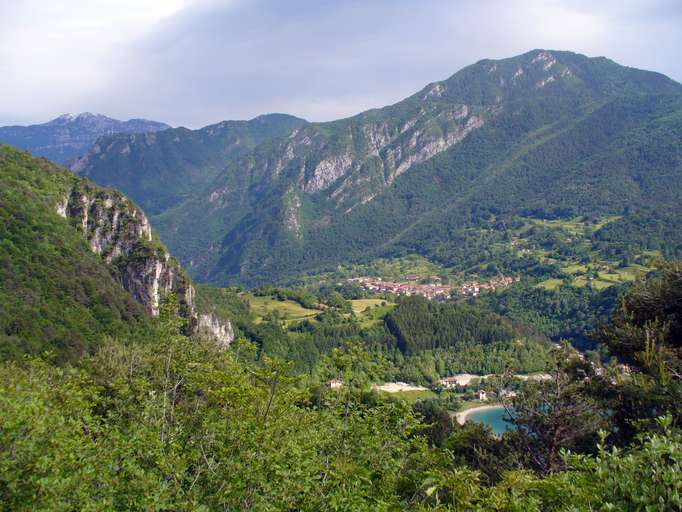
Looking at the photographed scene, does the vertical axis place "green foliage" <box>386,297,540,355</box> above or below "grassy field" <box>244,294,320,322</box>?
below

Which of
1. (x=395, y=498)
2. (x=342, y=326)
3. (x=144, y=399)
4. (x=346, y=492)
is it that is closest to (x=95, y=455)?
(x=144, y=399)

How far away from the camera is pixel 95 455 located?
34.4 feet

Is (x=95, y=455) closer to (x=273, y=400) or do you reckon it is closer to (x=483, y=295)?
(x=273, y=400)

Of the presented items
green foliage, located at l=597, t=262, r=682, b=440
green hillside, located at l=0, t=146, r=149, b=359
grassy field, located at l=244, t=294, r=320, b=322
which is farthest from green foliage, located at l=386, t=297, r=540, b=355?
green foliage, located at l=597, t=262, r=682, b=440

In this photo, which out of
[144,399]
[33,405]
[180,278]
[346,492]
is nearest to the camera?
[346,492]

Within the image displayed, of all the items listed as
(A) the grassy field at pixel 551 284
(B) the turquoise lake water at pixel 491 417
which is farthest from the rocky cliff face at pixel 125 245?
(A) the grassy field at pixel 551 284

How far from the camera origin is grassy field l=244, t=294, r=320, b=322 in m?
135

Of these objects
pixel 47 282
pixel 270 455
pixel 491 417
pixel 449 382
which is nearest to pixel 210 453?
pixel 270 455

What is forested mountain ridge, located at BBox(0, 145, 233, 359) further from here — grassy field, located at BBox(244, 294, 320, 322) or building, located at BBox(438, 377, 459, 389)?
building, located at BBox(438, 377, 459, 389)

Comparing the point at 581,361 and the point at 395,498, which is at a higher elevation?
the point at 395,498

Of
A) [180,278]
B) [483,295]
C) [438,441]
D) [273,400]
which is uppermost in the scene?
[273,400]

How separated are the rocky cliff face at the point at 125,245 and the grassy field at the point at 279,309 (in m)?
39.5

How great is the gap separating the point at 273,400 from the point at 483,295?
17427 centimetres

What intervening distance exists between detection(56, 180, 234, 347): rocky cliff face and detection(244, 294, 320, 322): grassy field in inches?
1554
